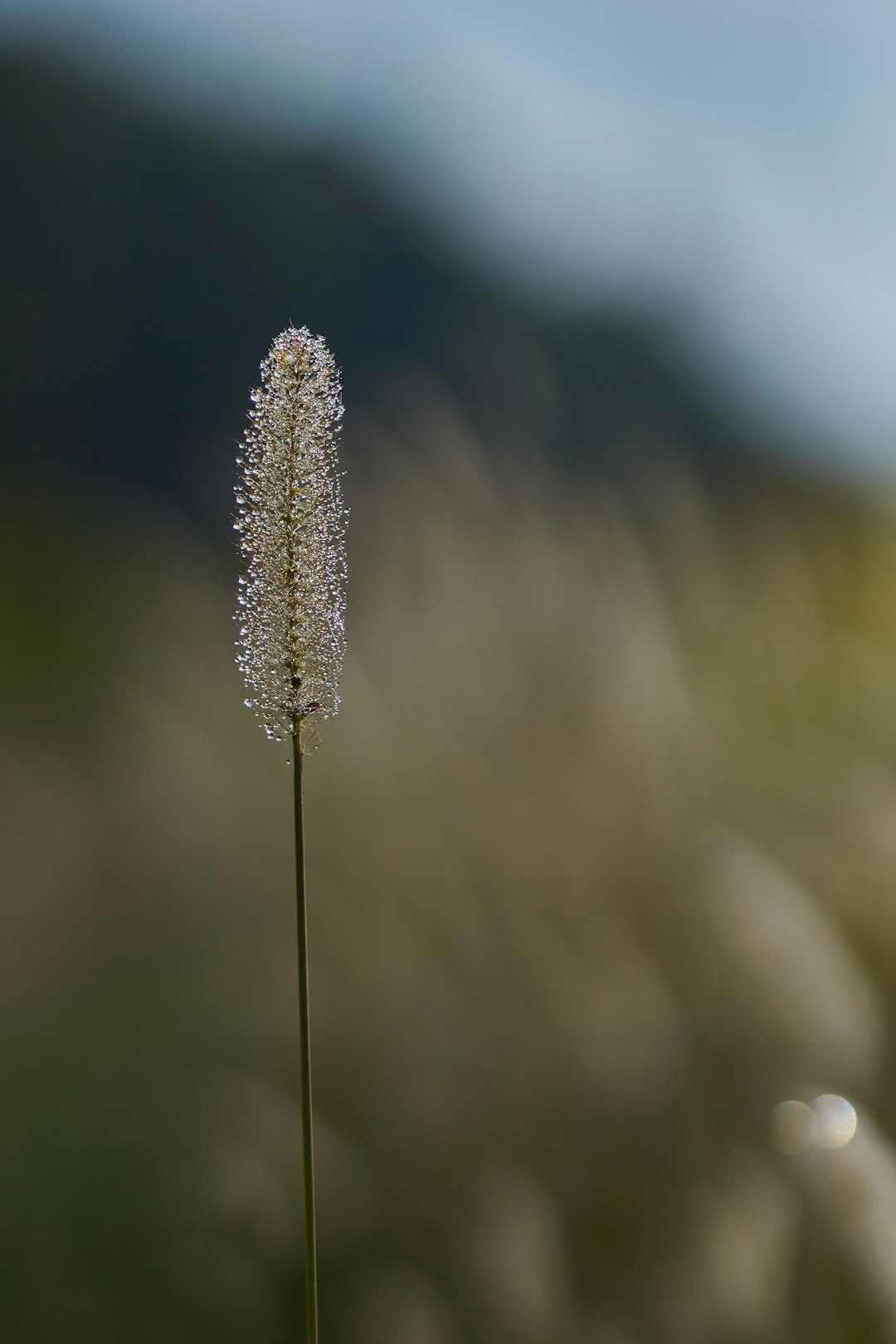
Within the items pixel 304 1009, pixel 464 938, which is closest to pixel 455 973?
pixel 464 938

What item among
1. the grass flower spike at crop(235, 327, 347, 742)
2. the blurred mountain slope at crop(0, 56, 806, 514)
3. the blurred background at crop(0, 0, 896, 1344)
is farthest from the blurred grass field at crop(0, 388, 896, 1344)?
the blurred mountain slope at crop(0, 56, 806, 514)

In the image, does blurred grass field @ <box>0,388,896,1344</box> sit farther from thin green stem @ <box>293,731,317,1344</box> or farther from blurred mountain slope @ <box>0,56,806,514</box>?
blurred mountain slope @ <box>0,56,806,514</box>

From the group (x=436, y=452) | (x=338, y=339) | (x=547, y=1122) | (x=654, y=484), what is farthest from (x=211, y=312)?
(x=547, y=1122)

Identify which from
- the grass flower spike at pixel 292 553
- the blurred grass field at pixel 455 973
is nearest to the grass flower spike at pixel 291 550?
the grass flower spike at pixel 292 553

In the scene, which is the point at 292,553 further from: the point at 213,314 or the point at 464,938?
the point at 213,314

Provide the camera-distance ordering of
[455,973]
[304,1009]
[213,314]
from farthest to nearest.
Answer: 1. [213,314]
2. [455,973]
3. [304,1009]

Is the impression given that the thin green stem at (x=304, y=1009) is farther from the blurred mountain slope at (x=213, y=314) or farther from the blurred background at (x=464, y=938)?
the blurred mountain slope at (x=213, y=314)

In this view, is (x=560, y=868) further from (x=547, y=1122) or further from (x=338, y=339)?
(x=338, y=339)
